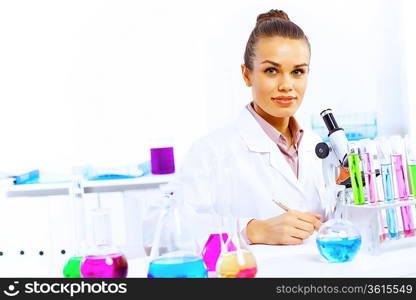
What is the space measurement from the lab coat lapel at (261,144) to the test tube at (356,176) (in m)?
0.45

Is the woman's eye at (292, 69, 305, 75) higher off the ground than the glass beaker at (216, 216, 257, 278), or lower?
higher

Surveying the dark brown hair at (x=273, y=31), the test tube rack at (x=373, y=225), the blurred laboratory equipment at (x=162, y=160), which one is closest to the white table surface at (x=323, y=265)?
the test tube rack at (x=373, y=225)

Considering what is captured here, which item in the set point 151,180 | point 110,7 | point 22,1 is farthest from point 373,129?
point 22,1

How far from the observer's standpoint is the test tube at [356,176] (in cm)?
147

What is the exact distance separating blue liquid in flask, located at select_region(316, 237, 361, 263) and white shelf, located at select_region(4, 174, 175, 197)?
1.99m

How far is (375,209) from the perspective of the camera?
1.43 metres

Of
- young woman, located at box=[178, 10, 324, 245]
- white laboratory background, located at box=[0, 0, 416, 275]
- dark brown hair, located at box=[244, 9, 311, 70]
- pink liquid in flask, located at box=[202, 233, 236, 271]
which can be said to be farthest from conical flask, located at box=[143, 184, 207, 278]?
white laboratory background, located at box=[0, 0, 416, 275]

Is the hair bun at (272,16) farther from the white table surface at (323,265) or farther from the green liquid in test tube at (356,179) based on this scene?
the white table surface at (323,265)

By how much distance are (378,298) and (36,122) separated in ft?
9.89

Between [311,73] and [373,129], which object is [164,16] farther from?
[373,129]

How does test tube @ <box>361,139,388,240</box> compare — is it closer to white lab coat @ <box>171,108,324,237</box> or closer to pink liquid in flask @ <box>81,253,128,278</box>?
white lab coat @ <box>171,108,324,237</box>

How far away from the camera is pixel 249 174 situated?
200 cm

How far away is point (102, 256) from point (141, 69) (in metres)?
2.73

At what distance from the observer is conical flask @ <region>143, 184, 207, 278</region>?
1.12 metres
